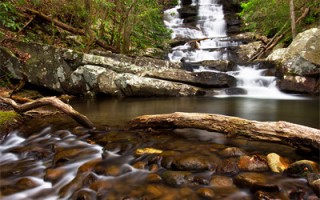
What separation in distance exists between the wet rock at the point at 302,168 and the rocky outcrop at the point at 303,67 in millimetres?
7199

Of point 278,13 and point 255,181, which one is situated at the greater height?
point 278,13

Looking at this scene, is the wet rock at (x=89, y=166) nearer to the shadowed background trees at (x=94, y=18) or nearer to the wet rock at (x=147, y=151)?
A: the wet rock at (x=147, y=151)

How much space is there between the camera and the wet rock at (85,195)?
2.85m

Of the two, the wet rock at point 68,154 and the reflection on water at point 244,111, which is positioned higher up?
the reflection on water at point 244,111

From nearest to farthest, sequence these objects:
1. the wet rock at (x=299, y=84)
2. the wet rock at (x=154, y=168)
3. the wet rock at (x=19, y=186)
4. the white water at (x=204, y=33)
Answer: the wet rock at (x=19, y=186) → the wet rock at (x=154, y=168) → the wet rock at (x=299, y=84) → the white water at (x=204, y=33)

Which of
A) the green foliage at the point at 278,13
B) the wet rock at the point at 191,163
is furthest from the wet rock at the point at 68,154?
the green foliage at the point at 278,13

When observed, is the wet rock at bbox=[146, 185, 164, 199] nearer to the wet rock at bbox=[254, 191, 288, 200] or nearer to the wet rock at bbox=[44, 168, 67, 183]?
the wet rock at bbox=[254, 191, 288, 200]

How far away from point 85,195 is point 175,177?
1.02 meters

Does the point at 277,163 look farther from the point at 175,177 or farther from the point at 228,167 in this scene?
the point at 175,177

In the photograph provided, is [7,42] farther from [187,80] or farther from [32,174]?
[32,174]

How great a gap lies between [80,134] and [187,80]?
6.40 meters

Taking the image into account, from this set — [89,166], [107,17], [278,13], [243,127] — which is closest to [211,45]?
[278,13]

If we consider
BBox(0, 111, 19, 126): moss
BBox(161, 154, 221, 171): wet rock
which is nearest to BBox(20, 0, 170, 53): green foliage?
BBox(0, 111, 19, 126): moss

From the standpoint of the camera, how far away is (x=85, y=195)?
2.86m
